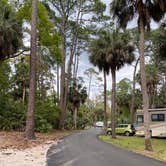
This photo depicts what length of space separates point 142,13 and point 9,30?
11144 millimetres

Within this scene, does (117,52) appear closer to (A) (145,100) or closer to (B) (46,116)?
(B) (46,116)

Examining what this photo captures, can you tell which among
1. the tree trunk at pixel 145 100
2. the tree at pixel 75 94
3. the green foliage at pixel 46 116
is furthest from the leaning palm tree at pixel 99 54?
the tree at pixel 75 94

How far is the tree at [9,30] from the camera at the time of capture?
24.1 metres

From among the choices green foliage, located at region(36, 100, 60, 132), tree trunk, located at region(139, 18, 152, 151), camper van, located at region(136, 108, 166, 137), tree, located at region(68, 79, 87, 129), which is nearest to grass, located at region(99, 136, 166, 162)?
tree trunk, located at region(139, 18, 152, 151)

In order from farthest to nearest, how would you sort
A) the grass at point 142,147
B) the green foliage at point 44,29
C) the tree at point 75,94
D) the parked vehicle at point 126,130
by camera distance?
the tree at point 75,94, the parked vehicle at point 126,130, the green foliage at point 44,29, the grass at point 142,147

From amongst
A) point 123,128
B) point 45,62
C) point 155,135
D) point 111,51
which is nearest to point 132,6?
point 111,51

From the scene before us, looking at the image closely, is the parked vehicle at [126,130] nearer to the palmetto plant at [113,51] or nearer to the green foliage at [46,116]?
the green foliage at [46,116]

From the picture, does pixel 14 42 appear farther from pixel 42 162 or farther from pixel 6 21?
pixel 42 162

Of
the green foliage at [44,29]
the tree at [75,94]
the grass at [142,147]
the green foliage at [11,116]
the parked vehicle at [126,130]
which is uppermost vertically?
the green foliage at [44,29]

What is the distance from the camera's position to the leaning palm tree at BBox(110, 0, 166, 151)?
57.5 feet

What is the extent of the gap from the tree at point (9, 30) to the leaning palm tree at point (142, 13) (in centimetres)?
895

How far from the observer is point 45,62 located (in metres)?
34.9

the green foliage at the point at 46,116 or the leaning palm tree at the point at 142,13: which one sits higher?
the leaning palm tree at the point at 142,13

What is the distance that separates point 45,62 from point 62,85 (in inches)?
182
